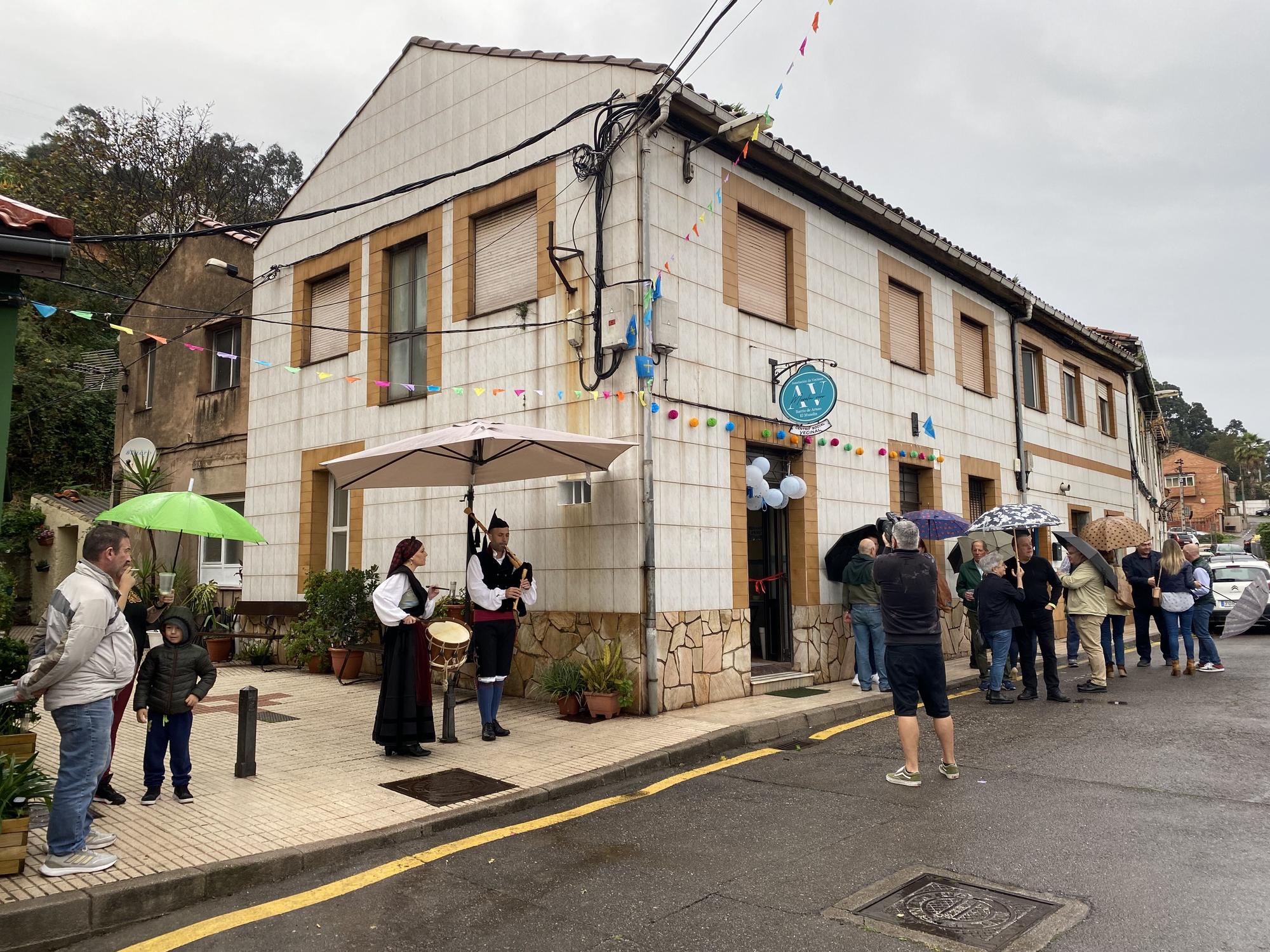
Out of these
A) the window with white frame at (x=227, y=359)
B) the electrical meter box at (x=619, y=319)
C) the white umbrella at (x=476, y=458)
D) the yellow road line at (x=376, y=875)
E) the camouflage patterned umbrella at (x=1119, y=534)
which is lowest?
the yellow road line at (x=376, y=875)

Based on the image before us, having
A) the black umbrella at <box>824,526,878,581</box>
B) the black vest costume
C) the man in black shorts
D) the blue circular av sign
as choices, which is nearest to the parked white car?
the black umbrella at <box>824,526,878,581</box>

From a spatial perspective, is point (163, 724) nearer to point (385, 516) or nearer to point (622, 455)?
point (622, 455)

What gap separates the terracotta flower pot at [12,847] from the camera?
14.4 feet

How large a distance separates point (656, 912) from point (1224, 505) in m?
93.1

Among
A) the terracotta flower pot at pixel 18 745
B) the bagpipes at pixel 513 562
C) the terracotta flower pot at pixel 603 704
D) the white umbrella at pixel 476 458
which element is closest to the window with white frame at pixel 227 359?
the white umbrella at pixel 476 458

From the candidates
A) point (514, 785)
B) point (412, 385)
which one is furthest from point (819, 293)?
point (514, 785)

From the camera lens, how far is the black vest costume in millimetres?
7883

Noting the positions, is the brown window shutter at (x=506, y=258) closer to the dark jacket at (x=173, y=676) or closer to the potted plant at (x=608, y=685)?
the potted plant at (x=608, y=685)

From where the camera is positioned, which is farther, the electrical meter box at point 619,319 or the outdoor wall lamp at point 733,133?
the outdoor wall lamp at point 733,133

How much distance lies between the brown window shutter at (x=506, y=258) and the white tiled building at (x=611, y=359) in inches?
1.4

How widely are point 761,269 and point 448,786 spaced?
7.55 m

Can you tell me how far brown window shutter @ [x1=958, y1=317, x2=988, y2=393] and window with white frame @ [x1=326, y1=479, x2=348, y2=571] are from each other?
34.4 ft

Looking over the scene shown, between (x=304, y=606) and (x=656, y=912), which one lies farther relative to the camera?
(x=304, y=606)

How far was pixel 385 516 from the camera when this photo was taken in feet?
38.5
